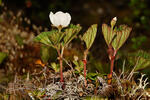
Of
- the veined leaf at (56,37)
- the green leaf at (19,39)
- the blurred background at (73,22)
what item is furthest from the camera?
the green leaf at (19,39)

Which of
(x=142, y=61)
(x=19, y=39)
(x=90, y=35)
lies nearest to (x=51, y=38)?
(x=90, y=35)

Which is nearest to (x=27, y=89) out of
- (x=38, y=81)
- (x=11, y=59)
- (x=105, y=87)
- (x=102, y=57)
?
(x=38, y=81)

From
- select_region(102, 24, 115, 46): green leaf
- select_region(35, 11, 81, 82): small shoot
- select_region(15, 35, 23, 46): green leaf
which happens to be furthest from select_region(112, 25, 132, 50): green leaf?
select_region(15, 35, 23, 46): green leaf

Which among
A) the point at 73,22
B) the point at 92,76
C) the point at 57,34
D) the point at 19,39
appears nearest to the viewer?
the point at 57,34

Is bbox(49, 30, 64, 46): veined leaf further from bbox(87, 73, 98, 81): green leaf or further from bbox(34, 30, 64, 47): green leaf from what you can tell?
bbox(87, 73, 98, 81): green leaf

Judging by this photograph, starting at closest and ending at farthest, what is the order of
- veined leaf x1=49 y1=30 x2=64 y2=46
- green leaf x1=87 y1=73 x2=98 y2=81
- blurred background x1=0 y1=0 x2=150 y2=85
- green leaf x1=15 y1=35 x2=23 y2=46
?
veined leaf x1=49 y1=30 x2=64 y2=46
green leaf x1=87 y1=73 x2=98 y2=81
blurred background x1=0 y1=0 x2=150 y2=85
green leaf x1=15 y1=35 x2=23 y2=46

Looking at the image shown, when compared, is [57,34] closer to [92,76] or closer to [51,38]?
[51,38]

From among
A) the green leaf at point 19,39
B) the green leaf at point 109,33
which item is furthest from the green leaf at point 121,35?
the green leaf at point 19,39

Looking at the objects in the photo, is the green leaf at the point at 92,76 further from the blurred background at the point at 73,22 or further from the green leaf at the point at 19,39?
the green leaf at the point at 19,39
